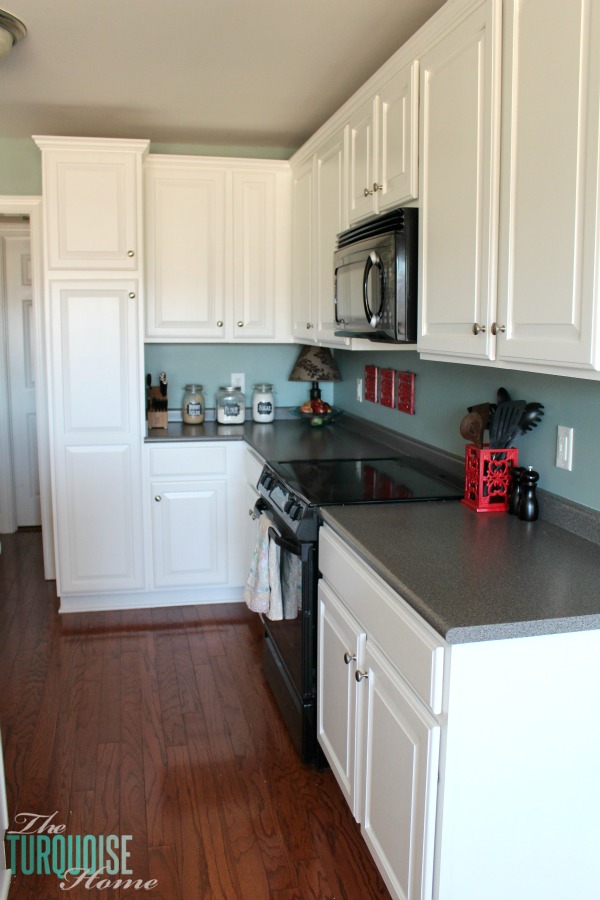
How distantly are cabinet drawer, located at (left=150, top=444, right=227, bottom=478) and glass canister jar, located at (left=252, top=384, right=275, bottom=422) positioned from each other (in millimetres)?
455

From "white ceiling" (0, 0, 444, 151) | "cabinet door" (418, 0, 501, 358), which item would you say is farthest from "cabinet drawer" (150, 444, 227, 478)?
"cabinet door" (418, 0, 501, 358)

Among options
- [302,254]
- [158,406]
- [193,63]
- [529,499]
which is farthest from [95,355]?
[529,499]

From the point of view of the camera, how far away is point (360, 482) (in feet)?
8.73

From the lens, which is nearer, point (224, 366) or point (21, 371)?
point (224, 366)

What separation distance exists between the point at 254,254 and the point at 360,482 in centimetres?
179

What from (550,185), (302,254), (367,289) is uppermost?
(302,254)

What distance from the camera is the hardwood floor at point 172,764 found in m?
2.07

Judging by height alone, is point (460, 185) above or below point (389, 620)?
above

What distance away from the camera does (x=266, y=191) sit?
3961 mm

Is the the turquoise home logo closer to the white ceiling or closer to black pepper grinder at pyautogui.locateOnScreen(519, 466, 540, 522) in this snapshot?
black pepper grinder at pyautogui.locateOnScreen(519, 466, 540, 522)

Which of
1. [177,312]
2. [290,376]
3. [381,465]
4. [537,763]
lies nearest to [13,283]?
[177,312]

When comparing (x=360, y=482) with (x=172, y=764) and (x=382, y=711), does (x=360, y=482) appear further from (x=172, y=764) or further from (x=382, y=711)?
(x=172, y=764)

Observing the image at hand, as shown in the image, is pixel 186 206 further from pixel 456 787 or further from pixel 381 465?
pixel 456 787

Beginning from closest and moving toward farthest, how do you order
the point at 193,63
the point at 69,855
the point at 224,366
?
the point at 69,855, the point at 193,63, the point at 224,366
